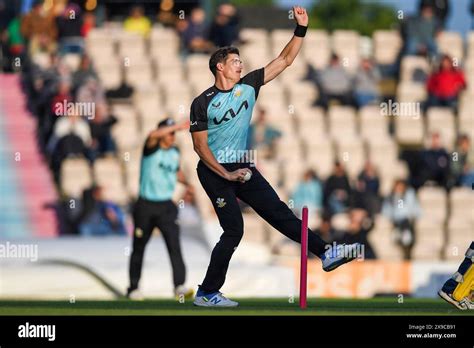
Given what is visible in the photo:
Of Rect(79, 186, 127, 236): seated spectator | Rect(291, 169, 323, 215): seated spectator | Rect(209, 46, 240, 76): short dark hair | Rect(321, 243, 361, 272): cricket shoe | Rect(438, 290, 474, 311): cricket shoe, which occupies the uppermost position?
Rect(209, 46, 240, 76): short dark hair

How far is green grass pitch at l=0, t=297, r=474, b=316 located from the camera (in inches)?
487

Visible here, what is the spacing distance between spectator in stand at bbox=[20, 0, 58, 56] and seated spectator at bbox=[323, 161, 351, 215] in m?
5.42

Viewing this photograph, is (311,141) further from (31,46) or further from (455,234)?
(31,46)

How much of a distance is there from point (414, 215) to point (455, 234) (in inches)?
29.0

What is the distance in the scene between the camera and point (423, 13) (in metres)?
25.5

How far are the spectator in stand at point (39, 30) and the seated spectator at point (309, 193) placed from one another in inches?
200

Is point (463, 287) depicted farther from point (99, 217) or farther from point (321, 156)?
point (321, 156)

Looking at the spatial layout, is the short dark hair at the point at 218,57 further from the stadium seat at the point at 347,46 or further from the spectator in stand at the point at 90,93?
the stadium seat at the point at 347,46

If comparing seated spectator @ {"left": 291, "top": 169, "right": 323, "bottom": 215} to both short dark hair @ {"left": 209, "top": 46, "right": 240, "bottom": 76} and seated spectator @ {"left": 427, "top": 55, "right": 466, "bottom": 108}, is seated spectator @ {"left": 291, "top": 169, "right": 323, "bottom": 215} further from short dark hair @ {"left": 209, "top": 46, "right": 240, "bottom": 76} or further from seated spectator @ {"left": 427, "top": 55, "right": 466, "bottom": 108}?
short dark hair @ {"left": 209, "top": 46, "right": 240, "bottom": 76}

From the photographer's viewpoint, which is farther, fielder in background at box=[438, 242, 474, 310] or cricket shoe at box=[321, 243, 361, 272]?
fielder in background at box=[438, 242, 474, 310]

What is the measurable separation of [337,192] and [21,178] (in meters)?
4.79
